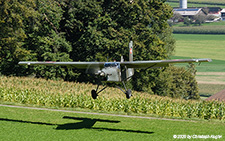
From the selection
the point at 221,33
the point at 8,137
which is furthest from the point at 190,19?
the point at 8,137

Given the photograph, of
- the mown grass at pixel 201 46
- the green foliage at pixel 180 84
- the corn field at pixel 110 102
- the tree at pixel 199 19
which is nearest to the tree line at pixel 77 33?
the corn field at pixel 110 102

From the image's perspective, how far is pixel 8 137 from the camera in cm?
2566

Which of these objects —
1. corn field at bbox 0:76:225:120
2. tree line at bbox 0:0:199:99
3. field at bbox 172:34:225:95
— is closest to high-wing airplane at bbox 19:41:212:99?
corn field at bbox 0:76:225:120

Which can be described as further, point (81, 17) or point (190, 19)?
point (190, 19)

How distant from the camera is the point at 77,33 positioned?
186 feet

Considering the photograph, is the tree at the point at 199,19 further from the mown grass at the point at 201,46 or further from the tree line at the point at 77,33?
the tree line at the point at 77,33

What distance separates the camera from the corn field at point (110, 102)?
3584 cm

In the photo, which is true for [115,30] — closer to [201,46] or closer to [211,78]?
[211,78]

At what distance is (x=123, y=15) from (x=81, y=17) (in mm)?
6277

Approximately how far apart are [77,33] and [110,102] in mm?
21564

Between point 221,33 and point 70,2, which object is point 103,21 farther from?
point 221,33

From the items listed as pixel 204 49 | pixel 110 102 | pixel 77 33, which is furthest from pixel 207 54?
pixel 110 102

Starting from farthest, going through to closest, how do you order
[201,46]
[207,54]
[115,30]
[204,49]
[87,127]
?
Answer: 1. [201,46]
2. [204,49]
3. [207,54]
4. [115,30]
5. [87,127]

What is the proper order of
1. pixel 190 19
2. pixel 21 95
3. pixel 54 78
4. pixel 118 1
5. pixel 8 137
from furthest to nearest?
pixel 190 19 → pixel 118 1 → pixel 54 78 → pixel 21 95 → pixel 8 137
